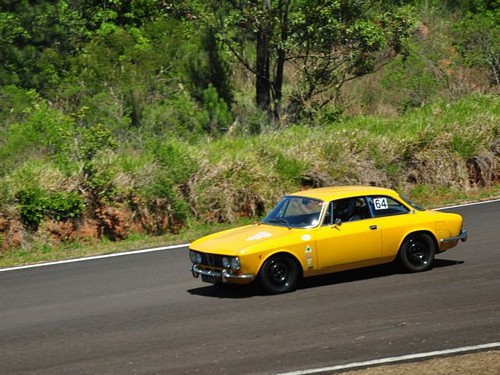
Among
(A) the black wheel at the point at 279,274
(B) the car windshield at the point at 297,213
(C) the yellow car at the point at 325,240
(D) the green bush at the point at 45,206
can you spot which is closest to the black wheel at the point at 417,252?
(C) the yellow car at the point at 325,240

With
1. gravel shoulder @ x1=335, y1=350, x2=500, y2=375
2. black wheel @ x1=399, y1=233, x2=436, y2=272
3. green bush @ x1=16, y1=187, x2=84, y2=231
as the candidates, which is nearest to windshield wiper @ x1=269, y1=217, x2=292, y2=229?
black wheel @ x1=399, y1=233, x2=436, y2=272

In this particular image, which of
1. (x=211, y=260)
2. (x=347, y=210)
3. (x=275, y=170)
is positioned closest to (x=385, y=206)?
(x=347, y=210)

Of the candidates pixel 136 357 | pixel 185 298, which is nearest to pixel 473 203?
pixel 185 298

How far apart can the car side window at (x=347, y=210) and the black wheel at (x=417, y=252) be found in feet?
2.42

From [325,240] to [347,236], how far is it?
361mm

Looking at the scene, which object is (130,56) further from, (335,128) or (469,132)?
(469,132)

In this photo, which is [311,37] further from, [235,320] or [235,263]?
[235,320]

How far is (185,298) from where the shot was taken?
12602 millimetres

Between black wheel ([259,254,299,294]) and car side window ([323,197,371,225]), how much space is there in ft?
3.01

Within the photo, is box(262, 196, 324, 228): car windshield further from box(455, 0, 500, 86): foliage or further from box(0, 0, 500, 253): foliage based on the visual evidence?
box(455, 0, 500, 86): foliage

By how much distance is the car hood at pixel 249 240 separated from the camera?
1222 cm

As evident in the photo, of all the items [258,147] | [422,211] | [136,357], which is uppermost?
[258,147]

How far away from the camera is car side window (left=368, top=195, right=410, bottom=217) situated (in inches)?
523

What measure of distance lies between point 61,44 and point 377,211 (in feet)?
77.0
